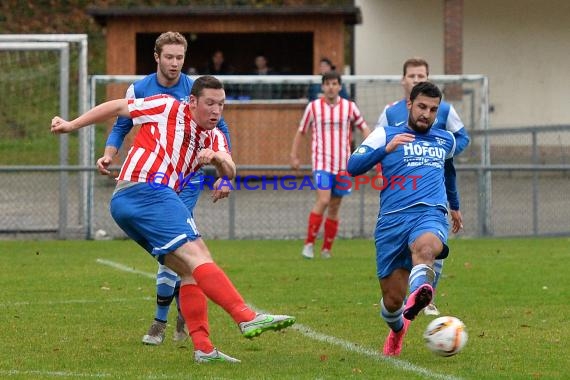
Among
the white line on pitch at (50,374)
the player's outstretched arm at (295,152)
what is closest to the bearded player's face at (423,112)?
the white line on pitch at (50,374)

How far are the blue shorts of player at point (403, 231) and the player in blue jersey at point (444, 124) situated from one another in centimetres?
45

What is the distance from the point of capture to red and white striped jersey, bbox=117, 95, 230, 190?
7309 mm

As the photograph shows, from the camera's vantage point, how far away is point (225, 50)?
27.0 m

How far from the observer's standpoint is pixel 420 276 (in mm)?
7094

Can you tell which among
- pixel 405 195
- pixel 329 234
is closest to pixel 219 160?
pixel 405 195

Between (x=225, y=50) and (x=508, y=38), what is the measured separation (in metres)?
6.23

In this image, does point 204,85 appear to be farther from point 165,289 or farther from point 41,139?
point 41,139

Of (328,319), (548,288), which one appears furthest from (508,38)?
(328,319)

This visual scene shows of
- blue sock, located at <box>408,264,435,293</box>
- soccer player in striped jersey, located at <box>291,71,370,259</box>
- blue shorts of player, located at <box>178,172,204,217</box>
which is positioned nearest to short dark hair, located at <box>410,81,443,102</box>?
blue sock, located at <box>408,264,435,293</box>

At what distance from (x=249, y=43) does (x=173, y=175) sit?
19.8 metres

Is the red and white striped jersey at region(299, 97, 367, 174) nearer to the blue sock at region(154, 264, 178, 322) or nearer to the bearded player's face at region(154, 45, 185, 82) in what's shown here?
the bearded player's face at region(154, 45, 185, 82)

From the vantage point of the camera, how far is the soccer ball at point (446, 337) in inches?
270

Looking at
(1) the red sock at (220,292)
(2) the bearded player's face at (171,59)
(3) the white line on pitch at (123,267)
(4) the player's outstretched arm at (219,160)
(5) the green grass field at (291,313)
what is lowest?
(3) the white line on pitch at (123,267)

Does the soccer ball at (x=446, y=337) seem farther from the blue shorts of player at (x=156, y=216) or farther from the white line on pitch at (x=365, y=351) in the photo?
the blue shorts of player at (x=156, y=216)
